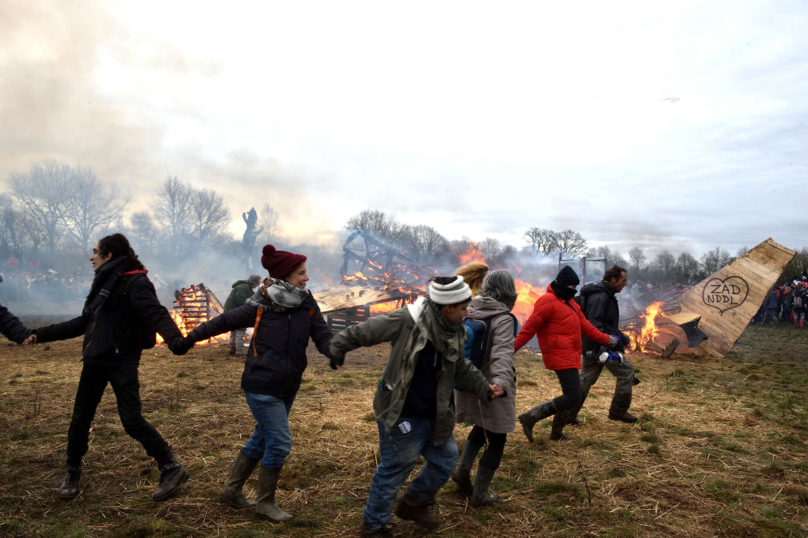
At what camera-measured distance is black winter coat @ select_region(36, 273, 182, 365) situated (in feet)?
11.7

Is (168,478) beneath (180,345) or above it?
beneath

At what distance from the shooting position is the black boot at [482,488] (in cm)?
371

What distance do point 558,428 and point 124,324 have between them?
4515mm

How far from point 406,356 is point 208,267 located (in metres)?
41.0

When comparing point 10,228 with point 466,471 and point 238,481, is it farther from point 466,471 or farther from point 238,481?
point 466,471

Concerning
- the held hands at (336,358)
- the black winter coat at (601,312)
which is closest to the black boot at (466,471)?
the held hands at (336,358)

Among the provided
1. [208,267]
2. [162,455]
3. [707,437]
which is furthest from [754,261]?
[208,267]

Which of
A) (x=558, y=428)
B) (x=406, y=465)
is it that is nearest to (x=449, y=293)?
(x=406, y=465)

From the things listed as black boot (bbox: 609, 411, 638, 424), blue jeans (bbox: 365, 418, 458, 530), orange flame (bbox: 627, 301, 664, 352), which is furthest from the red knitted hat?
orange flame (bbox: 627, 301, 664, 352)

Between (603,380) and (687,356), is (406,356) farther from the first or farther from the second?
(687,356)

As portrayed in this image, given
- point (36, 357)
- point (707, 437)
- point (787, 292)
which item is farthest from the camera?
point (787, 292)

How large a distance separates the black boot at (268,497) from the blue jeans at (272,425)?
8cm

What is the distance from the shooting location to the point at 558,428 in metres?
5.38

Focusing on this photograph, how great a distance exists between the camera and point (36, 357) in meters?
10.2
